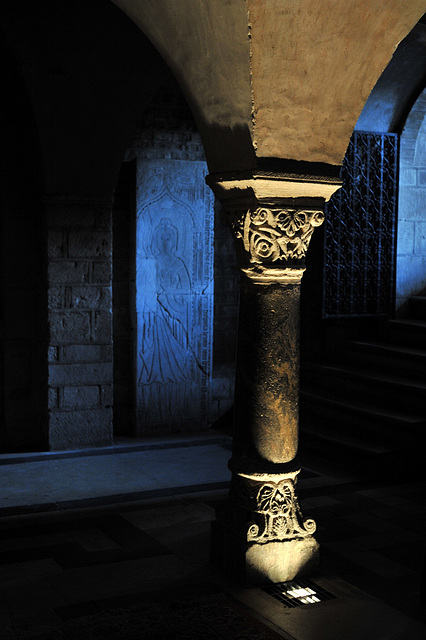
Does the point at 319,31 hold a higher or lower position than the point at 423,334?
higher

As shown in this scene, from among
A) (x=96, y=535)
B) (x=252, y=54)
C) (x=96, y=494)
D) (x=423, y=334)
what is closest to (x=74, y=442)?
(x=96, y=494)

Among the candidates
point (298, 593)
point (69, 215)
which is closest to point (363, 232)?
point (69, 215)

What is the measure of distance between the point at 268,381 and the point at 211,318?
12.4 feet

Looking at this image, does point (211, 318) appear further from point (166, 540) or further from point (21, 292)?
point (166, 540)

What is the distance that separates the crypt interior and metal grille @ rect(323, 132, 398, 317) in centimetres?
2

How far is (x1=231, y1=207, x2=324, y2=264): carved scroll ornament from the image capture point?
14.1 ft

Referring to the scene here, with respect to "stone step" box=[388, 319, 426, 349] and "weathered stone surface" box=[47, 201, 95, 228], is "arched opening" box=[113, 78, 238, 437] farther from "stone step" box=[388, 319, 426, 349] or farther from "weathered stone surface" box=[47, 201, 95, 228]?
"stone step" box=[388, 319, 426, 349]

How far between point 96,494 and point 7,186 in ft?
9.13

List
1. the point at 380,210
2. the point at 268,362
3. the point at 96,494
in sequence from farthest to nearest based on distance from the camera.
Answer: the point at 380,210
the point at 96,494
the point at 268,362

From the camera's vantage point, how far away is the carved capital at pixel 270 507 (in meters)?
4.39

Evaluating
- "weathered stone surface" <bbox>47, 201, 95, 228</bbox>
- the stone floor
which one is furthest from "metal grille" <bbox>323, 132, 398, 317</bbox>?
"weathered stone surface" <bbox>47, 201, 95, 228</bbox>

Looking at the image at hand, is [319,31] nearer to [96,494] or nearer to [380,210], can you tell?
[96,494]

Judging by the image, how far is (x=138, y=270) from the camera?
7.79 meters

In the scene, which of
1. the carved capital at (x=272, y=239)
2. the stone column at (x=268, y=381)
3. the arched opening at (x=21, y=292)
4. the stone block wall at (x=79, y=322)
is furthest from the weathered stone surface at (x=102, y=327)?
the carved capital at (x=272, y=239)
